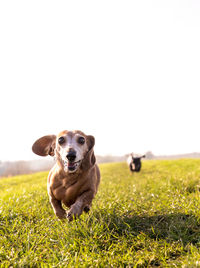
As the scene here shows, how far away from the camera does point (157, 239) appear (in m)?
2.79

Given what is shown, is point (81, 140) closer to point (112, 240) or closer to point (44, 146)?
point (44, 146)

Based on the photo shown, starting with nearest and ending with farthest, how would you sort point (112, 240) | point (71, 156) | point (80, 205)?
point (112, 240)
point (71, 156)
point (80, 205)

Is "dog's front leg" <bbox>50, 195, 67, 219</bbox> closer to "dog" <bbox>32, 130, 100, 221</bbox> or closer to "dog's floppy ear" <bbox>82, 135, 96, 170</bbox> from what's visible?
"dog" <bbox>32, 130, 100, 221</bbox>

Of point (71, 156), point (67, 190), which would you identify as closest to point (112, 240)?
point (67, 190)

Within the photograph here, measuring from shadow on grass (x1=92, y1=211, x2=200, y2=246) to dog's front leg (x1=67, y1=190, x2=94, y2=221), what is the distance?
37 cm

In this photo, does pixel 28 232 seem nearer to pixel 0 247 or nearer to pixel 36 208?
pixel 0 247

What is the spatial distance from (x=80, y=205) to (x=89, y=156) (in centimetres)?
82

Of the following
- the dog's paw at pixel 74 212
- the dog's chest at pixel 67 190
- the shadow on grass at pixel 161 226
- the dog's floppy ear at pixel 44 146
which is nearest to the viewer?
the shadow on grass at pixel 161 226

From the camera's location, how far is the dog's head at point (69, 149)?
3.17 metres

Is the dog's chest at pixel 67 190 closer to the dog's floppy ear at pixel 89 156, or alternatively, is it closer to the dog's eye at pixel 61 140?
the dog's floppy ear at pixel 89 156

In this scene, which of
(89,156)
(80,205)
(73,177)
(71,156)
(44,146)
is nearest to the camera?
(71,156)

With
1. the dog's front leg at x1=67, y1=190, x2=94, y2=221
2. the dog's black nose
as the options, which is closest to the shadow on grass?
the dog's front leg at x1=67, y1=190, x2=94, y2=221

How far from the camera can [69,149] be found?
3146 mm

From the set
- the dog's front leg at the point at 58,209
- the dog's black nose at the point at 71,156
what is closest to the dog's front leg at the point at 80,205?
the dog's front leg at the point at 58,209
